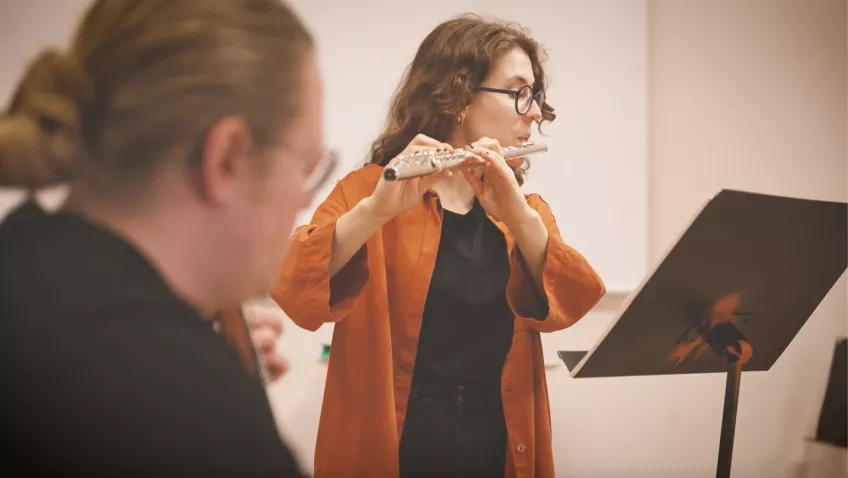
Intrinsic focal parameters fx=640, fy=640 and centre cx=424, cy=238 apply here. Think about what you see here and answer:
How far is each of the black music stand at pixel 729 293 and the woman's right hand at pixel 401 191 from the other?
16.4 inches

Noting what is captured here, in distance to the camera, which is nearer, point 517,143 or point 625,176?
point 517,143

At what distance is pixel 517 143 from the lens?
4.53ft

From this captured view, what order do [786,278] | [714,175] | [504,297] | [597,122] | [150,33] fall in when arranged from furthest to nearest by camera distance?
[714,175] < [597,122] < [504,297] < [786,278] < [150,33]

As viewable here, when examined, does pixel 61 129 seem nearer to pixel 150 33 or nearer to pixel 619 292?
pixel 150 33

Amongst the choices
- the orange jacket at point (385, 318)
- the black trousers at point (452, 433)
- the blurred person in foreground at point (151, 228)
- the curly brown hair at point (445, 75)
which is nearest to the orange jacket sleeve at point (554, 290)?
the orange jacket at point (385, 318)

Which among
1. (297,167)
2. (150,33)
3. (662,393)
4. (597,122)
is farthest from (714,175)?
(150,33)

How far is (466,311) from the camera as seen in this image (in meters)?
1.29

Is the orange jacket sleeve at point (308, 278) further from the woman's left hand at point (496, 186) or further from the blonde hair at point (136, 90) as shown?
the blonde hair at point (136, 90)

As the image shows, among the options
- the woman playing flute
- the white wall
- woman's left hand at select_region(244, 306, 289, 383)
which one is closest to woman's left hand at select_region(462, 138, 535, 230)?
the woman playing flute

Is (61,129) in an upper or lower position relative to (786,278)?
upper

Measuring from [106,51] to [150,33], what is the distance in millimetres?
47

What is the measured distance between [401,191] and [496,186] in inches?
8.1

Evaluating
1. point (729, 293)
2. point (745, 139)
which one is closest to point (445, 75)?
point (729, 293)

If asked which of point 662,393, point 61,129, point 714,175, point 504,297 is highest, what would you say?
point 61,129
